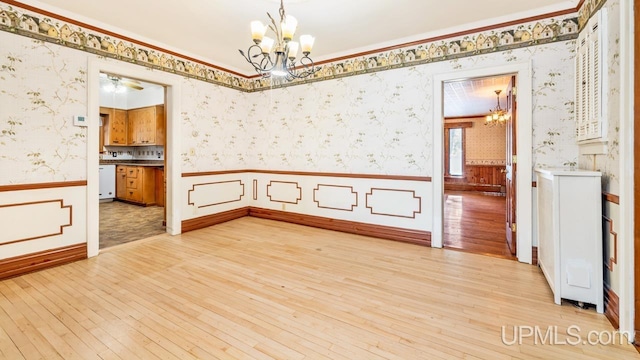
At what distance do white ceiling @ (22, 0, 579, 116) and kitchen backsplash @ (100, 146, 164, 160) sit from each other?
4220 mm

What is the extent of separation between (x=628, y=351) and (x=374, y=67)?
368 centimetres

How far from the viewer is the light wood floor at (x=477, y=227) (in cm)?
363

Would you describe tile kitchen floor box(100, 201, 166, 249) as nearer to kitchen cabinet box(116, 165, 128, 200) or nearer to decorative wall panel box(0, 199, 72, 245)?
kitchen cabinet box(116, 165, 128, 200)

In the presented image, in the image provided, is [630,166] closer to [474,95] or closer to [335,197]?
[335,197]

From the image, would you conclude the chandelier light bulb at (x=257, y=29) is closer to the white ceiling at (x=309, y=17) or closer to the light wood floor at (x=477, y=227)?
the white ceiling at (x=309, y=17)

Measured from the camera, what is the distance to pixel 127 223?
4.93 metres

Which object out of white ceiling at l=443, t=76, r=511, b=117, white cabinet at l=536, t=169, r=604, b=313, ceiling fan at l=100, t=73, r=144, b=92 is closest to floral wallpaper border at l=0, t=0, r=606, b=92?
white ceiling at l=443, t=76, r=511, b=117

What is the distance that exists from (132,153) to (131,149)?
113mm

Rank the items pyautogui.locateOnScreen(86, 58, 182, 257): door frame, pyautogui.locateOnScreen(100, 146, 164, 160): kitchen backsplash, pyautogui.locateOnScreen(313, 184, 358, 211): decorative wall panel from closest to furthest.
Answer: pyautogui.locateOnScreen(86, 58, 182, 257): door frame, pyautogui.locateOnScreen(313, 184, 358, 211): decorative wall panel, pyautogui.locateOnScreen(100, 146, 164, 160): kitchen backsplash

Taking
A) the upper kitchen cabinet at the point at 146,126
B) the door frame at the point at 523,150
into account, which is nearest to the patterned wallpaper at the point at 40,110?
the upper kitchen cabinet at the point at 146,126

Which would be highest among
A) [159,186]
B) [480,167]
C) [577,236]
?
[480,167]

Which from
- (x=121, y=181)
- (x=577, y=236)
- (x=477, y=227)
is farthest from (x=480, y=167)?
(x=121, y=181)

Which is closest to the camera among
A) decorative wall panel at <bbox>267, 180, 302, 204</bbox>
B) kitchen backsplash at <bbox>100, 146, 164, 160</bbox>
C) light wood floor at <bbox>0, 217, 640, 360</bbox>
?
light wood floor at <bbox>0, 217, 640, 360</bbox>

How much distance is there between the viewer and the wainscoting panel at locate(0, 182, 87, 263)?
2.73 metres
